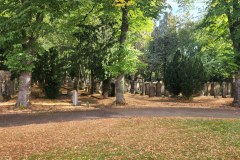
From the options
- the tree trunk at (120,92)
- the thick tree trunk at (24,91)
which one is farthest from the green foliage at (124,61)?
the thick tree trunk at (24,91)

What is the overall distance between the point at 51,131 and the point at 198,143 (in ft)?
16.8

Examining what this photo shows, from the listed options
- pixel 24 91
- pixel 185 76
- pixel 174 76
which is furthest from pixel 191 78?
pixel 24 91

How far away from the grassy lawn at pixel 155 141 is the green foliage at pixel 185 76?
14.4 meters

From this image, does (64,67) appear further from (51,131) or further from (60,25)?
(51,131)

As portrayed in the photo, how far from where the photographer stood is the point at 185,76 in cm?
2770

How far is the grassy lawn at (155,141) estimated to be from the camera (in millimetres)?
8508

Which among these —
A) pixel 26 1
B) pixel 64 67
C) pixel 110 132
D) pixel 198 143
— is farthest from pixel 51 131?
pixel 64 67

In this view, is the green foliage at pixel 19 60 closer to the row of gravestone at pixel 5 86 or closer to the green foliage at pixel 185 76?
the row of gravestone at pixel 5 86

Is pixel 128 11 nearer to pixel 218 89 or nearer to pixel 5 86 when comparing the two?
pixel 5 86

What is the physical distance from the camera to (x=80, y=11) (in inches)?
931

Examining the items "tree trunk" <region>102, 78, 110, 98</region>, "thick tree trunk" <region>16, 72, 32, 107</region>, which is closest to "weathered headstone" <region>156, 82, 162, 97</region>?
"tree trunk" <region>102, 78, 110, 98</region>

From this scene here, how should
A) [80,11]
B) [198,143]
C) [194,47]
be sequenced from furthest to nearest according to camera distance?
[194,47] < [80,11] < [198,143]

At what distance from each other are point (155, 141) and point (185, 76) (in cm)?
→ 1847

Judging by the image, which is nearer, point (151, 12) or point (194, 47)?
point (151, 12)
